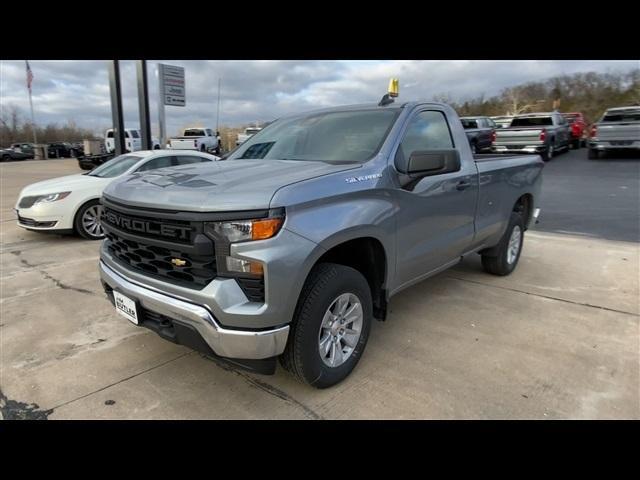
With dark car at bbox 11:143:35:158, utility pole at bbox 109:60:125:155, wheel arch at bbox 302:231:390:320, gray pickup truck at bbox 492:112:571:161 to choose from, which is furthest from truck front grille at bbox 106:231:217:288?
dark car at bbox 11:143:35:158

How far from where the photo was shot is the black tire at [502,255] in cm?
516

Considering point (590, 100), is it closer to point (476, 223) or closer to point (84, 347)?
point (476, 223)

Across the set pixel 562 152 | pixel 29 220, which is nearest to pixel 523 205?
pixel 29 220

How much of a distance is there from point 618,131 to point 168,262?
19.6m

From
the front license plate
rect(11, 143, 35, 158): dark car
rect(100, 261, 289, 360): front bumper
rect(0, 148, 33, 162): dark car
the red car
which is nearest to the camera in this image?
rect(100, 261, 289, 360): front bumper

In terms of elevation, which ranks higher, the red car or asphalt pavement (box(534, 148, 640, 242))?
the red car

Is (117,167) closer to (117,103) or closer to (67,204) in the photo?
(67,204)

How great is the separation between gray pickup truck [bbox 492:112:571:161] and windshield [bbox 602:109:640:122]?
6.12ft

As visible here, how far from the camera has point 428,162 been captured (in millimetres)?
3072

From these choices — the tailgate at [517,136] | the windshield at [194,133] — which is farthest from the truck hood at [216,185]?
the windshield at [194,133]

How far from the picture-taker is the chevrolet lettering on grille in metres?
2.47

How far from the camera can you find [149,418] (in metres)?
2.63

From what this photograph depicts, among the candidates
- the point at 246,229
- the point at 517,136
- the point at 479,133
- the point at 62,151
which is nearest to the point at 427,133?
the point at 246,229

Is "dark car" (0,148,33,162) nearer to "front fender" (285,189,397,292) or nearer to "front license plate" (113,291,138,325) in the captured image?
"front license plate" (113,291,138,325)
